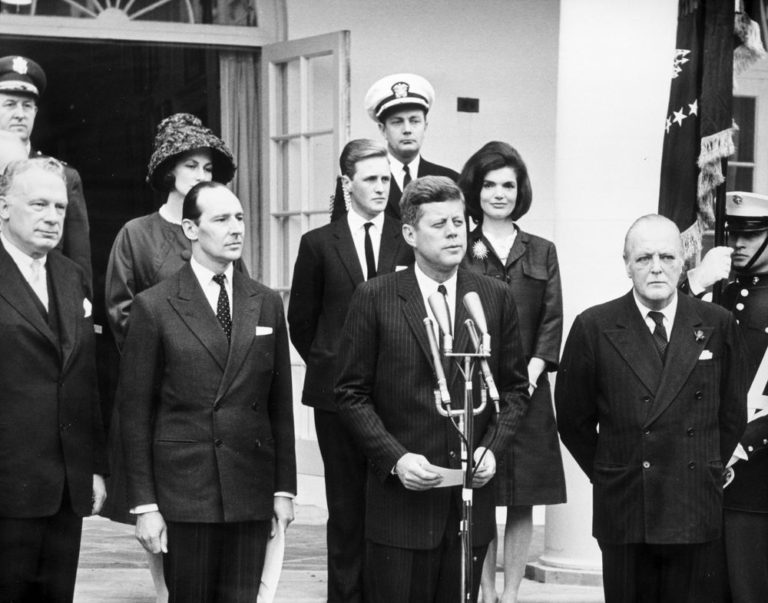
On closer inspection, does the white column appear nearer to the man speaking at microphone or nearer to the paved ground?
the paved ground

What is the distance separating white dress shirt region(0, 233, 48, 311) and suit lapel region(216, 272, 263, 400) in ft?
2.01

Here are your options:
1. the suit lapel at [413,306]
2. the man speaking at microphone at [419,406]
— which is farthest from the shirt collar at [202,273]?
the suit lapel at [413,306]

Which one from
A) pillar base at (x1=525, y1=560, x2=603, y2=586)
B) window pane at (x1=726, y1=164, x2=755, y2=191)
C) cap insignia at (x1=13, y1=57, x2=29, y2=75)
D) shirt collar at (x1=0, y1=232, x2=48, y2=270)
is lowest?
pillar base at (x1=525, y1=560, x2=603, y2=586)

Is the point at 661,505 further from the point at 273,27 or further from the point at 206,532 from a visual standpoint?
the point at 273,27

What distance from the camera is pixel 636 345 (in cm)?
555

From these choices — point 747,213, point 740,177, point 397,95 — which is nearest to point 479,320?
point 747,213

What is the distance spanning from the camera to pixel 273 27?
9.21 meters

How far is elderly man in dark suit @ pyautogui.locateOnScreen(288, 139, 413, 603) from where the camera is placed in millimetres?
6172

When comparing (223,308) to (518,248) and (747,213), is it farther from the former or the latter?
(747,213)

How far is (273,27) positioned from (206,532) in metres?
4.62

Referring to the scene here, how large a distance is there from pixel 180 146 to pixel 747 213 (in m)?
2.25

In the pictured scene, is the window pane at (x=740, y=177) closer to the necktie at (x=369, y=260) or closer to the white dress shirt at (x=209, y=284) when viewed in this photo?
the necktie at (x=369, y=260)

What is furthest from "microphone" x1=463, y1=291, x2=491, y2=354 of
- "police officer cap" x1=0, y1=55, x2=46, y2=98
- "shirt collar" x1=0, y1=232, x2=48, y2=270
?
"police officer cap" x1=0, y1=55, x2=46, y2=98

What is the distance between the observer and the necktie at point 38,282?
5.16m
